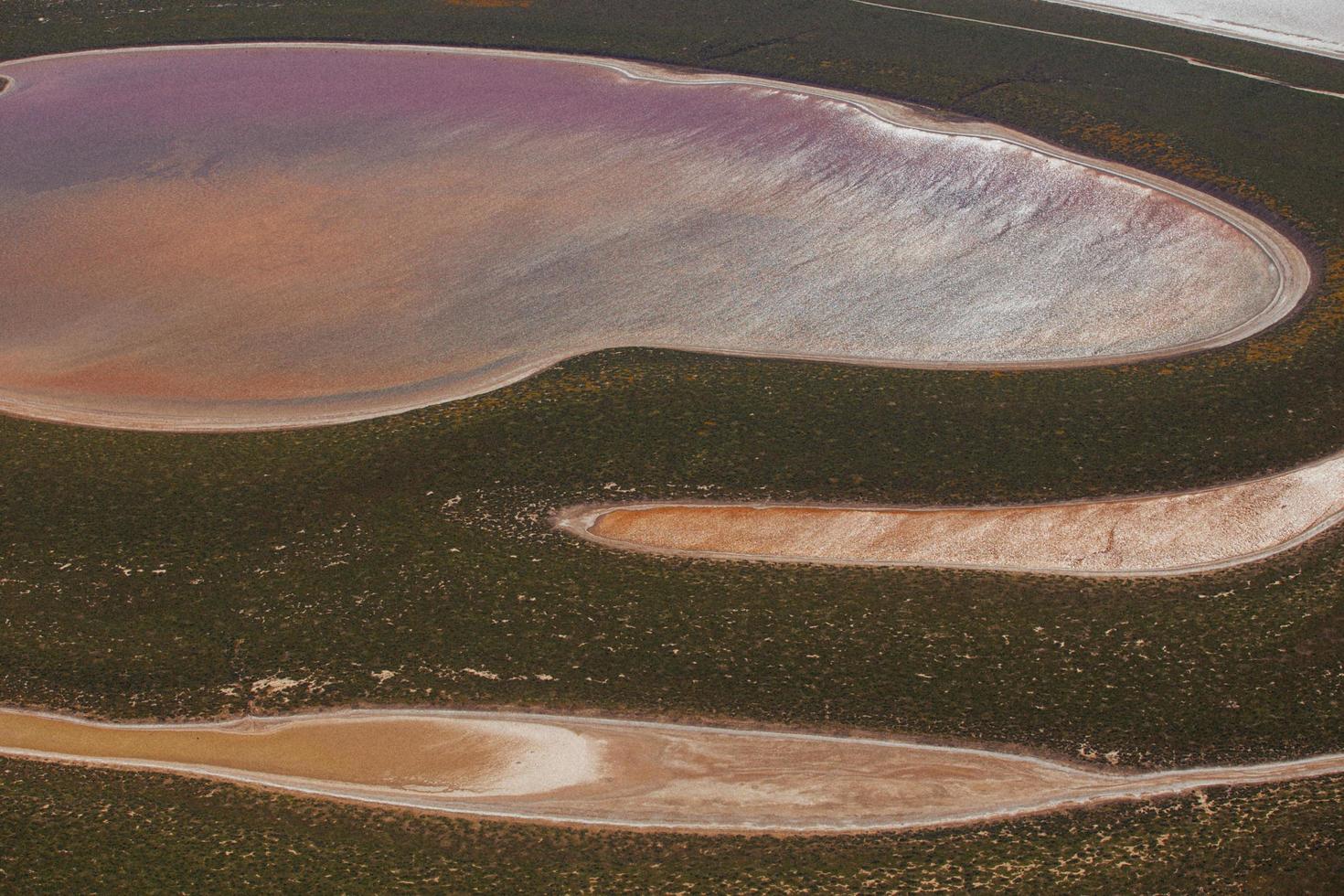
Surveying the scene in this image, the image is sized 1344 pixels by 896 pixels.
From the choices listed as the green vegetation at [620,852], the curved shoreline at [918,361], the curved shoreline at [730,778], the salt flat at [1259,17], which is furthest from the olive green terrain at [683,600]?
the salt flat at [1259,17]

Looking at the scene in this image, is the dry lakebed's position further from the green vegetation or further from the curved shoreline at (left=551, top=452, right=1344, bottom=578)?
the green vegetation

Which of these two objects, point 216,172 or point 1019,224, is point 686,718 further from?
point 216,172

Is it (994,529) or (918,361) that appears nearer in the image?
(994,529)

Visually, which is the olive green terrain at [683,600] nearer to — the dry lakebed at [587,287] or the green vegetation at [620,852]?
the green vegetation at [620,852]

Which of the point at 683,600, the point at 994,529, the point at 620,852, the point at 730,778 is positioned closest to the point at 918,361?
the point at 994,529

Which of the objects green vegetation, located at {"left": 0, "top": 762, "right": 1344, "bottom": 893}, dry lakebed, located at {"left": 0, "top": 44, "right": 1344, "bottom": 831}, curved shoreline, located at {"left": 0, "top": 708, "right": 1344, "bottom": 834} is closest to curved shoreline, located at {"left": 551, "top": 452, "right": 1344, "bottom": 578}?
dry lakebed, located at {"left": 0, "top": 44, "right": 1344, "bottom": 831}

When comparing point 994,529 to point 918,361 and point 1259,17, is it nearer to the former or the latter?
point 918,361
